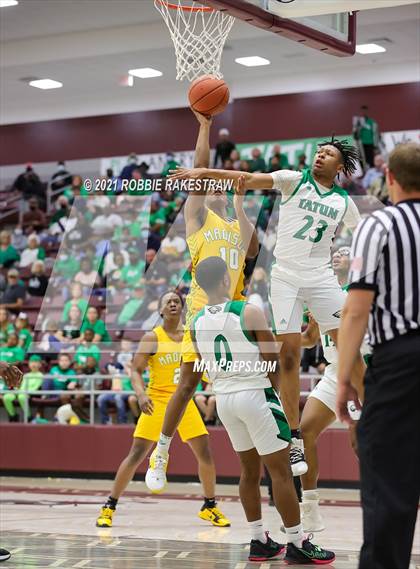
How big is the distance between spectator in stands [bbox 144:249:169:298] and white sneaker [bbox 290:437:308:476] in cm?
751

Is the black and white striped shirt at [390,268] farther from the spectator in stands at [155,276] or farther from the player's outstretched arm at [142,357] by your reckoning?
the spectator in stands at [155,276]

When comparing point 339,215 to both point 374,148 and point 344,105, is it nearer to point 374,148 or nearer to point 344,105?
point 374,148

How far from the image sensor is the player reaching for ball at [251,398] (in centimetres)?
662

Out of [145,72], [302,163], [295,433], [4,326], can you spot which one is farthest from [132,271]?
[295,433]

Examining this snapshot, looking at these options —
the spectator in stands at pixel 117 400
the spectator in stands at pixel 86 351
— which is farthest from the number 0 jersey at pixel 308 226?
the spectator in stands at pixel 86 351

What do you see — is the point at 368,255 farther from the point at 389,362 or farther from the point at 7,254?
the point at 7,254

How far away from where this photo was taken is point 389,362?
415cm

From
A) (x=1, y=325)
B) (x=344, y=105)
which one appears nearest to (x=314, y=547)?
(x=1, y=325)

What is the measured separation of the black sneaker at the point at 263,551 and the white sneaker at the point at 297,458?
0.51 metres

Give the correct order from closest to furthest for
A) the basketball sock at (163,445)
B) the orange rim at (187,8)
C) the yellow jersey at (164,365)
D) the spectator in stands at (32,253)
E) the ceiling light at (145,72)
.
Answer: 1. the basketball sock at (163,445)
2. the orange rim at (187,8)
3. the yellow jersey at (164,365)
4. the ceiling light at (145,72)
5. the spectator in stands at (32,253)

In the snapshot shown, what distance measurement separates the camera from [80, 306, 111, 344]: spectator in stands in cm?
1475

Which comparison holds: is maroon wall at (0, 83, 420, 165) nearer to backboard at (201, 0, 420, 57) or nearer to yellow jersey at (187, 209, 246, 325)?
backboard at (201, 0, 420, 57)

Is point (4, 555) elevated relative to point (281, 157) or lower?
lower

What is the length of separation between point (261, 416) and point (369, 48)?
1198 centimetres
